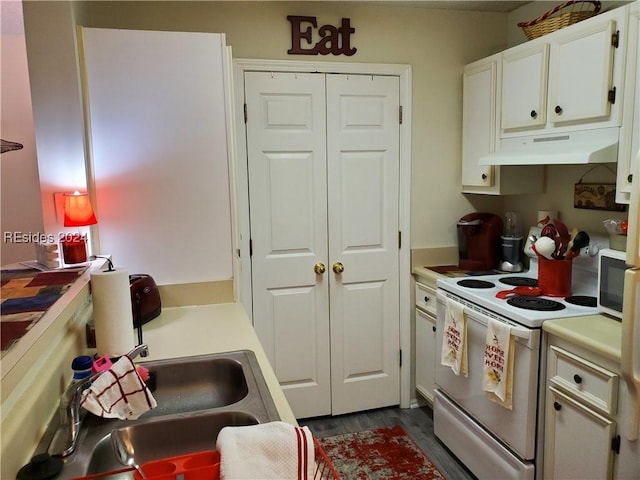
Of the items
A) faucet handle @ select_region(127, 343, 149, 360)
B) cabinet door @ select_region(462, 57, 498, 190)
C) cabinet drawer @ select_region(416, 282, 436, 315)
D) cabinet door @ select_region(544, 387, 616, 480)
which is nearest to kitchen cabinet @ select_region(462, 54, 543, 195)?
cabinet door @ select_region(462, 57, 498, 190)

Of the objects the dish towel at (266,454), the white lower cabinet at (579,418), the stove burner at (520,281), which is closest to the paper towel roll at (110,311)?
the dish towel at (266,454)

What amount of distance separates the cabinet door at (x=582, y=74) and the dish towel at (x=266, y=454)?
1.93 m

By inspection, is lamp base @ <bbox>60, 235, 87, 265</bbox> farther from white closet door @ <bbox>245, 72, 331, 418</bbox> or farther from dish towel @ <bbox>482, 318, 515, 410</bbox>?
dish towel @ <bbox>482, 318, 515, 410</bbox>

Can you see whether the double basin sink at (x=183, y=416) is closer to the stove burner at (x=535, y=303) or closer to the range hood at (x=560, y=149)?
the stove burner at (x=535, y=303)

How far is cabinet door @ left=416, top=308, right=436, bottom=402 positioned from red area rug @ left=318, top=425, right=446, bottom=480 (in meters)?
0.30

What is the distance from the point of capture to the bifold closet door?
2.95 metres

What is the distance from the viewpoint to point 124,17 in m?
2.63

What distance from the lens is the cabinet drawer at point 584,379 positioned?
1.79 metres

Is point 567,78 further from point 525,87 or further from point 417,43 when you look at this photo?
point 417,43

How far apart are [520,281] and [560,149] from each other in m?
0.75

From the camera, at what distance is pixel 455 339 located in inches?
101

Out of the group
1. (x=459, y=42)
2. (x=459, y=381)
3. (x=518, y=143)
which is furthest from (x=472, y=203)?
(x=459, y=381)

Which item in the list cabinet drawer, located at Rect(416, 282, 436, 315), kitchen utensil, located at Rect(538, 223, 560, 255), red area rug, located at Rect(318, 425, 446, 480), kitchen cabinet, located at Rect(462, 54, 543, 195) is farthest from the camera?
cabinet drawer, located at Rect(416, 282, 436, 315)

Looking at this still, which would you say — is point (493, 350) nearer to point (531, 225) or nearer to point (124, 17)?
point (531, 225)
